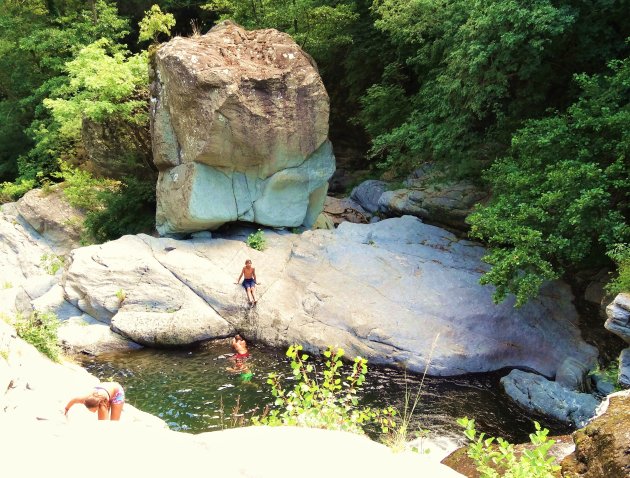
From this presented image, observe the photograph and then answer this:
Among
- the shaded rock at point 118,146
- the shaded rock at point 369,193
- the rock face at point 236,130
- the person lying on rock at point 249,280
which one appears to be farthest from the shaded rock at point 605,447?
the shaded rock at point 118,146

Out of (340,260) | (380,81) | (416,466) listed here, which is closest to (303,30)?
(380,81)

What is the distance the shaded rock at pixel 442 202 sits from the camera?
15.8 meters

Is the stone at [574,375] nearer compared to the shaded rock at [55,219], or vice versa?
the stone at [574,375]

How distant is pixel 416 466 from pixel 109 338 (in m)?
10.7

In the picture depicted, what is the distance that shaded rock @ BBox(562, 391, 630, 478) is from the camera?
5016mm

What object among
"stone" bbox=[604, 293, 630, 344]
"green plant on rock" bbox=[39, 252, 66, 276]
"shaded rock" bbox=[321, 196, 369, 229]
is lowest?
"green plant on rock" bbox=[39, 252, 66, 276]

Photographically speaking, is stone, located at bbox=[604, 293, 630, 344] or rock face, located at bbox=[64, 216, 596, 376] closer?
stone, located at bbox=[604, 293, 630, 344]

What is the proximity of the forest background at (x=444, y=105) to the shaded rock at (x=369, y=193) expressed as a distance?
0.86 metres

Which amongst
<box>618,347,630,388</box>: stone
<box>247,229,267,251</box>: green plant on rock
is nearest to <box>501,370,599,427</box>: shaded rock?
<box>618,347,630,388</box>: stone

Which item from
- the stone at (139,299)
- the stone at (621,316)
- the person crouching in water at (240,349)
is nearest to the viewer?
the stone at (621,316)

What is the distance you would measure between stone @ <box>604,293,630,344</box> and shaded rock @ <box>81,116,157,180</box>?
45.8ft

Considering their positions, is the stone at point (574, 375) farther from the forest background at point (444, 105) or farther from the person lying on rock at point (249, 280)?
the person lying on rock at point (249, 280)

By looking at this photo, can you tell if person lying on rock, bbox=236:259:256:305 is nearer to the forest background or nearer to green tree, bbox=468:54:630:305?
the forest background

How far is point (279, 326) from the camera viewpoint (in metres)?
12.6
